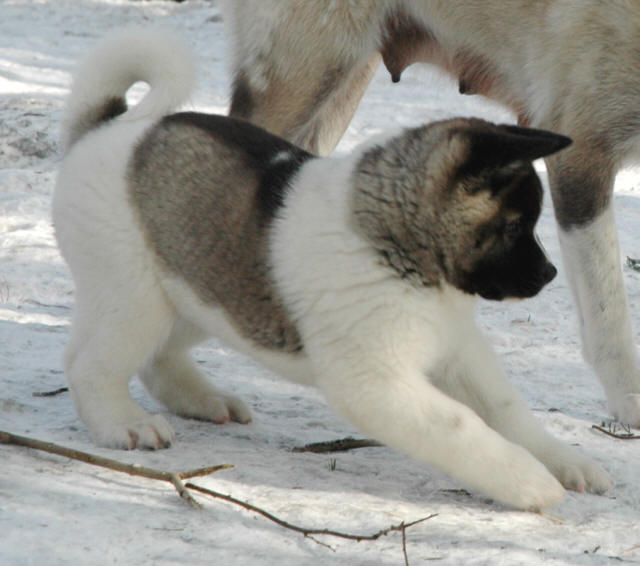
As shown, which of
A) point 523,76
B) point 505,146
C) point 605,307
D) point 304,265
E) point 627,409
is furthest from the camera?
point 523,76

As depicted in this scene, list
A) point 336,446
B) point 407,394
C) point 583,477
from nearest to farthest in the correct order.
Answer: point 407,394, point 583,477, point 336,446

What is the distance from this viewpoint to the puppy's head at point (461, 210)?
2270mm

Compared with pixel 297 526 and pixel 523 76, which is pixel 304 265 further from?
pixel 523 76

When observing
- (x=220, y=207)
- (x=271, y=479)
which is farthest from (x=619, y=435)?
(x=220, y=207)

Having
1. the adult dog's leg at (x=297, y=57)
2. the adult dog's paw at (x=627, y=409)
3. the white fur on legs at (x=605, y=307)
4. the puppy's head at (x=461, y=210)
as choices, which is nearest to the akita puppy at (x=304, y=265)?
the puppy's head at (x=461, y=210)

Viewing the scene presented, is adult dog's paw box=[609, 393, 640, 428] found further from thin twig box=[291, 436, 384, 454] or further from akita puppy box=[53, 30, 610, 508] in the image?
thin twig box=[291, 436, 384, 454]

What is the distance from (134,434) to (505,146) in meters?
1.16

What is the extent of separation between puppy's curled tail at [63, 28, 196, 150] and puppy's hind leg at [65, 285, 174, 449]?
54cm

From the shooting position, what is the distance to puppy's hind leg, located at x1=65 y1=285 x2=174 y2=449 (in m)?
2.67

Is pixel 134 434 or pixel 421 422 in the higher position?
pixel 421 422

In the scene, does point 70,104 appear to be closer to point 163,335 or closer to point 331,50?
point 163,335

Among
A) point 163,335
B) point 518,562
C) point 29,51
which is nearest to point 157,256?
point 163,335

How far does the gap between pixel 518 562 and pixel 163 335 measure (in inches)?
43.2

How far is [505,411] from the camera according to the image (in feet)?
8.64
